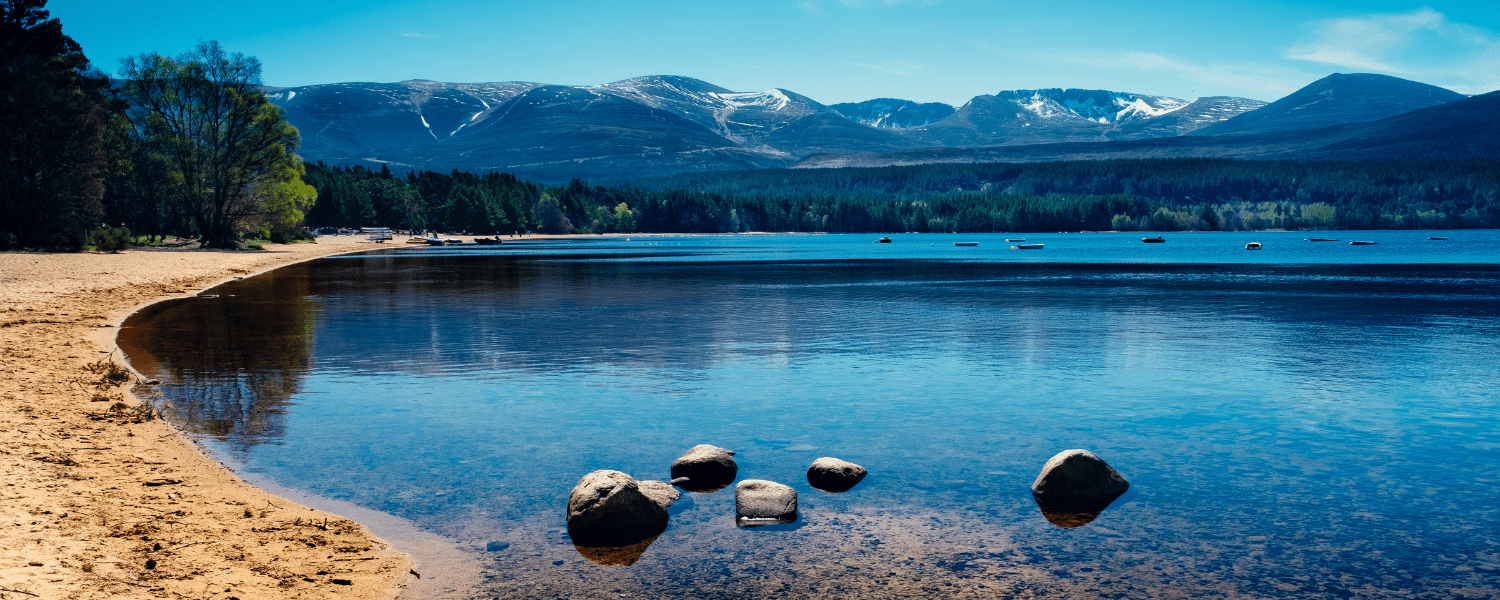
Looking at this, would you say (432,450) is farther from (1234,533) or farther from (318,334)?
(318,334)

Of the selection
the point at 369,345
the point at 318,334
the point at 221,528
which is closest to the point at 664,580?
the point at 221,528

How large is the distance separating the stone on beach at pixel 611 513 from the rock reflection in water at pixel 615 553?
119 mm

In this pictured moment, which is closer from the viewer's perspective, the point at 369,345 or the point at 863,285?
the point at 369,345

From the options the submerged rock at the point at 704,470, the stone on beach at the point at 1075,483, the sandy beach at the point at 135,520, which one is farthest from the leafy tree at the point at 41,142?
the stone on beach at the point at 1075,483

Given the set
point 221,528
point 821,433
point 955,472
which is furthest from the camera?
point 821,433

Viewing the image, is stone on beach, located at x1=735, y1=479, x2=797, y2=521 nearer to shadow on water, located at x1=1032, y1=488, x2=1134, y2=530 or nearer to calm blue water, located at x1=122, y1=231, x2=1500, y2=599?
calm blue water, located at x1=122, y1=231, x2=1500, y2=599

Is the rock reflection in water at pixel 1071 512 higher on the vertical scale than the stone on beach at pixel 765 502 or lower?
lower

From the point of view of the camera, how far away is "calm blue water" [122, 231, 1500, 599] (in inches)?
448

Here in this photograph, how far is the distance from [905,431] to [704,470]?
5.11 m

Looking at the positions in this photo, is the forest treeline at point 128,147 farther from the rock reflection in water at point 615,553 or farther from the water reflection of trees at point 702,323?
the rock reflection in water at point 615,553

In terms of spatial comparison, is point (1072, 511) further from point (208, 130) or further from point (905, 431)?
point (208, 130)

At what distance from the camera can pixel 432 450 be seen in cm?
1661

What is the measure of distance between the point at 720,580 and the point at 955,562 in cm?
277

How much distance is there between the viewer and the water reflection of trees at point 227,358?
61.1 feet
